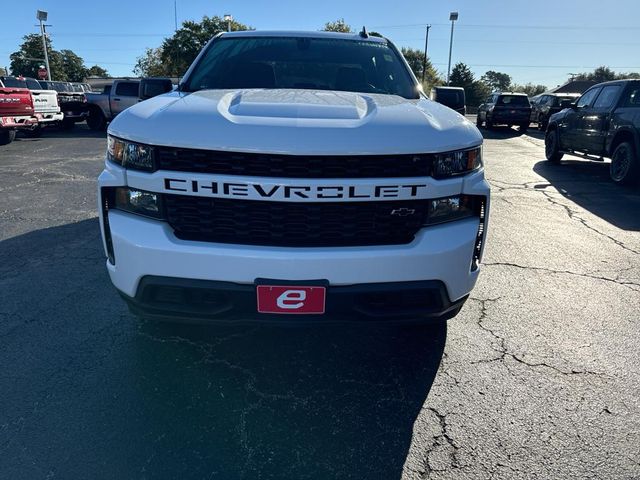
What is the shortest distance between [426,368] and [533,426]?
0.62 meters

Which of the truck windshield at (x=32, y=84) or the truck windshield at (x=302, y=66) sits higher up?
the truck windshield at (x=32, y=84)

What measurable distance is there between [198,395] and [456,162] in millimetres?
1746

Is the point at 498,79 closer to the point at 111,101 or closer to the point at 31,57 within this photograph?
the point at 31,57

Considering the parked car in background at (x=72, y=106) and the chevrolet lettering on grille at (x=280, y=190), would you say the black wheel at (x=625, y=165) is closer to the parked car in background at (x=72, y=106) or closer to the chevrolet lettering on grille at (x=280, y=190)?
the chevrolet lettering on grille at (x=280, y=190)

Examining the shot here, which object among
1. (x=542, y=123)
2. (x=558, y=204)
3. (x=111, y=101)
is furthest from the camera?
(x=542, y=123)

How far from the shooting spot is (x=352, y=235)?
2.07 metres

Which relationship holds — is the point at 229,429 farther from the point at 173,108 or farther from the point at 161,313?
the point at 173,108

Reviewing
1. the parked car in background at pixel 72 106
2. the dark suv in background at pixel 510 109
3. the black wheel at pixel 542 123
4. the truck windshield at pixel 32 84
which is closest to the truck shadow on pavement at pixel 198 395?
the truck windshield at pixel 32 84

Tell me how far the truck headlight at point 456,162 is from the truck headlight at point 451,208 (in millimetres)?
121

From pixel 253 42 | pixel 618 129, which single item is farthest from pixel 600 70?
pixel 253 42

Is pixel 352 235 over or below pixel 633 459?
over

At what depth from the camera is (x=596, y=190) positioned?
7.82 metres

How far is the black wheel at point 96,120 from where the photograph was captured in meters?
17.8

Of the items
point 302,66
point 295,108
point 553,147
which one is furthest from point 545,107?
point 295,108
